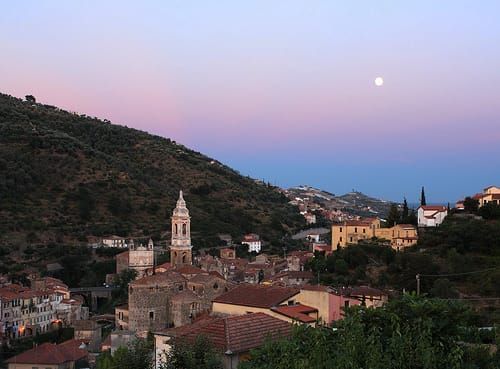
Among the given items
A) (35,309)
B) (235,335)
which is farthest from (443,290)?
(35,309)

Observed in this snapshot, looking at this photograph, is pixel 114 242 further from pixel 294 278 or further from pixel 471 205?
pixel 471 205

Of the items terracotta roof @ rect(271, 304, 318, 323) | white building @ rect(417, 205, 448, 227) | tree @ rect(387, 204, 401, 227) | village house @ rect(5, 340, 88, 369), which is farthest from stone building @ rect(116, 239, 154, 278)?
terracotta roof @ rect(271, 304, 318, 323)

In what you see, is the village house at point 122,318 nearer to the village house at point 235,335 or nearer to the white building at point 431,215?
the village house at point 235,335

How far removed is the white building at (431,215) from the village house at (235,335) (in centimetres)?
3083

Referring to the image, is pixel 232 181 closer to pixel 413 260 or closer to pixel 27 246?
pixel 27 246

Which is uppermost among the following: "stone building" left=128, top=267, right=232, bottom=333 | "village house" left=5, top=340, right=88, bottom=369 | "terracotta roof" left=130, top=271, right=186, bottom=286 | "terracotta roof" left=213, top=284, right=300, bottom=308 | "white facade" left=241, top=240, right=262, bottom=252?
"white facade" left=241, top=240, right=262, bottom=252

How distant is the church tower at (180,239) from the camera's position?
4147 cm

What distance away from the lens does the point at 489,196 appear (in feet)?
154

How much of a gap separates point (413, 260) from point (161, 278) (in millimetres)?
12869

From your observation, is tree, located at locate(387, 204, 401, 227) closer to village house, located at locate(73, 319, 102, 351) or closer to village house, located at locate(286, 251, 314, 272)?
village house, located at locate(286, 251, 314, 272)

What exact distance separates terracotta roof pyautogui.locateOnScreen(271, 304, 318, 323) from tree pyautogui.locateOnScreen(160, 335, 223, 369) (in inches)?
263

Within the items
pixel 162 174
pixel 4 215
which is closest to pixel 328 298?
pixel 4 215

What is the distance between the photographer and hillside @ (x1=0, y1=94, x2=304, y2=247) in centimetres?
6234

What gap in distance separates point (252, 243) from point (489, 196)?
88.6 ft
